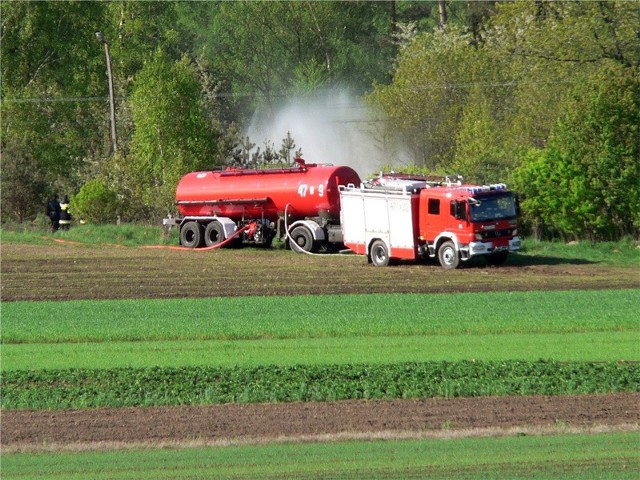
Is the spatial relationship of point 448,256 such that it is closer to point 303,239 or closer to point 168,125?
point 303,239

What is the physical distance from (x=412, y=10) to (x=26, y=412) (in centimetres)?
7958

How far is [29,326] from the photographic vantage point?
23172 millimetres

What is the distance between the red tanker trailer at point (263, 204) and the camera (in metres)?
39.8

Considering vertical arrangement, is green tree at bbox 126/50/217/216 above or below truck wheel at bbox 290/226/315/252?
above

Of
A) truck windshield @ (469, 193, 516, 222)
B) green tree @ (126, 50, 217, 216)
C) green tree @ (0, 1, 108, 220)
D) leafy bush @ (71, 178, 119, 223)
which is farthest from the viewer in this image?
green tree @ (0, 1, 108, 220)

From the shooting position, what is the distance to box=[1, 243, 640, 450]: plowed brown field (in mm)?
13938

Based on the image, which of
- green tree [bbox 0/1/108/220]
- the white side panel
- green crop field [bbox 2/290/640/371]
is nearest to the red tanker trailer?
the white side panel

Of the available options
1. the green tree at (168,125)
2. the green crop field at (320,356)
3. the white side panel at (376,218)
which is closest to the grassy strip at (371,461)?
the green crop field at (320,356)

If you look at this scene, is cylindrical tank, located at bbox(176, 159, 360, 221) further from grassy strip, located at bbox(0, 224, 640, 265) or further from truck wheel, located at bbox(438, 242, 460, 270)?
truck wheel, located at bbox(438, 242, 460, 270)

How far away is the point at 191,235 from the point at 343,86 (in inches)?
1640

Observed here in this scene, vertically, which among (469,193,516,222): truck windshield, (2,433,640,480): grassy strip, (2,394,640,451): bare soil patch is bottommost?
(2,433,640,480): grassy strip

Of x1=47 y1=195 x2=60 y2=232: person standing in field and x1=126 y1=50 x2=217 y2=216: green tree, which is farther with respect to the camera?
x1=126 y1=50 x2=217 y2=216: green tree

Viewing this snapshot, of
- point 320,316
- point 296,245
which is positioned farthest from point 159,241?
point 320,316

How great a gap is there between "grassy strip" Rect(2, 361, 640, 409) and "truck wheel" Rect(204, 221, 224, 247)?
25002mm
